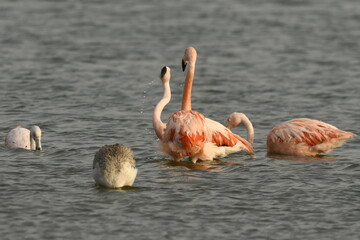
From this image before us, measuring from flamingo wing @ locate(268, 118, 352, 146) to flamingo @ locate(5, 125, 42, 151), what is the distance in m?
3.41

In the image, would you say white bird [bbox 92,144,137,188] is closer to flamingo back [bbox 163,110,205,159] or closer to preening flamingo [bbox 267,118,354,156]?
flamingo back [bbox 163,110,205,159]

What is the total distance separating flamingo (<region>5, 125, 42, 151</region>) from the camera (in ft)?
42.8

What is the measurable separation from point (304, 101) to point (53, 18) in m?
10.8

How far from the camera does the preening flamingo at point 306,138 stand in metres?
13.0

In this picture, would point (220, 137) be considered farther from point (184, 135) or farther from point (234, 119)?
point (234, 119)

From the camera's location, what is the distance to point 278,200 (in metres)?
10.5

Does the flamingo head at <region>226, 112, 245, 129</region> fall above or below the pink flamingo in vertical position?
above

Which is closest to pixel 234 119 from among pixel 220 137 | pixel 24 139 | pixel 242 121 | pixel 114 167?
pixel 242 121

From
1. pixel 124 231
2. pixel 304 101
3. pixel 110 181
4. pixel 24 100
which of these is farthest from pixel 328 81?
pixel 124 231

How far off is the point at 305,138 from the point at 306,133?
93 millimetres

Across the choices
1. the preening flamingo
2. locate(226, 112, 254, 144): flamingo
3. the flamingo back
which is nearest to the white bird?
the flamingo back

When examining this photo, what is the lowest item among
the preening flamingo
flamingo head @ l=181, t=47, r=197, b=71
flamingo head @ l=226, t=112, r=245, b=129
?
the preening flamingo

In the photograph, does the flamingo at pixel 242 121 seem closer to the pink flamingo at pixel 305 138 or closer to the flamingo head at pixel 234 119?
the flamingo head at pixel 234 119

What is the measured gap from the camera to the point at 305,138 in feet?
42.7
